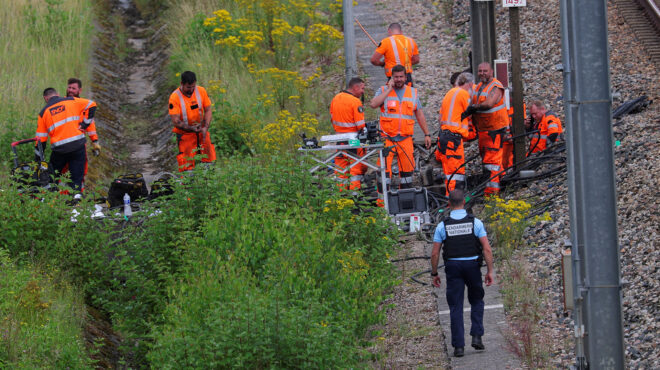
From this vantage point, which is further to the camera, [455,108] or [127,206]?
[455,108]

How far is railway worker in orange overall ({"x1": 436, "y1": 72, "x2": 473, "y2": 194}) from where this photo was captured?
12.4m

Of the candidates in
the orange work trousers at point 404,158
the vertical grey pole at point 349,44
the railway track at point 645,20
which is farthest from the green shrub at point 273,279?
the railway track at point 645,20

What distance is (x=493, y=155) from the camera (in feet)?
42.5

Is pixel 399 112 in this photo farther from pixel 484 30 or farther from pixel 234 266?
pixel 234 266

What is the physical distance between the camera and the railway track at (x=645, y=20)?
16.9m

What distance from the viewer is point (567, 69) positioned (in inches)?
259

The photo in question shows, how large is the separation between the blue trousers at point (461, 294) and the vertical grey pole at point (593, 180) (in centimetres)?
194

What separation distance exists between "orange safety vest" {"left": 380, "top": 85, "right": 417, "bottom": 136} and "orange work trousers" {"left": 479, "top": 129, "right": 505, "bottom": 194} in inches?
47.3

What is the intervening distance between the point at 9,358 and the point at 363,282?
10.3 feet

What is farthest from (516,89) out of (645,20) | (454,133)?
(645,20)

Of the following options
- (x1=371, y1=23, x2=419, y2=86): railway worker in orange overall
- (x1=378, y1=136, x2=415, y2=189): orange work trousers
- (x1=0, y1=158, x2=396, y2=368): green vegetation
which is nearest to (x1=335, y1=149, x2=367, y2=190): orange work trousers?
(x1=378, y1=136, x2=415, y2=189): orange work trousers

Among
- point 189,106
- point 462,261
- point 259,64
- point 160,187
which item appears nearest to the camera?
point 462,261

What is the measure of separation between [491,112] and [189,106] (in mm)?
4211

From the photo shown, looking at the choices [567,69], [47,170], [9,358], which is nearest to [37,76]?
[47,170]
